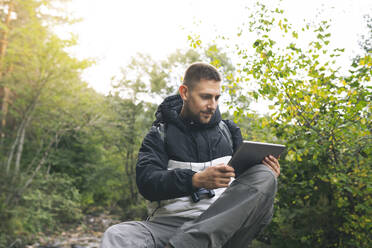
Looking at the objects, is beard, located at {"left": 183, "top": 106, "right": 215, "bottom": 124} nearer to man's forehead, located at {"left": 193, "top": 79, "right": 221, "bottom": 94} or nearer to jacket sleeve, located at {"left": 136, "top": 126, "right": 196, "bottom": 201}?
man's forehead, located at {"left": 193, "top": 79, "right": 221, "bottom": 94}

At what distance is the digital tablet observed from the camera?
1740mm

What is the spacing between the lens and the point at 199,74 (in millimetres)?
2398

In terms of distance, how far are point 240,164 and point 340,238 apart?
2288 mm

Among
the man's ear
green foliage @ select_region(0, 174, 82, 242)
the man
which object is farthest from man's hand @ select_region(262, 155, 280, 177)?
green foliage @ select_region(0, 174, 82, 242)

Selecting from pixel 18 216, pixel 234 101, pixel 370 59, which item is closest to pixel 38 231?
pixel 18 216

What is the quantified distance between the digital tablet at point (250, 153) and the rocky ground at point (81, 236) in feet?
20.2

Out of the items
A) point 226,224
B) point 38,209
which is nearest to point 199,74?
point 226,224

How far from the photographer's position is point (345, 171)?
2.95 metres

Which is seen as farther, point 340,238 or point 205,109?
point 340,238

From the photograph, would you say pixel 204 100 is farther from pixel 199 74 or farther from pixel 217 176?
pixel 217 176

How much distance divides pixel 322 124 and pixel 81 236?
7.37 metres

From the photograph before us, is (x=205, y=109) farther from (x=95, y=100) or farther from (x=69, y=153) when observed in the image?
(x=69, y=153)

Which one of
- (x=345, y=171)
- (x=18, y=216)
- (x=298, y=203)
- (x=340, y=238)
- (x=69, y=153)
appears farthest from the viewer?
(x=69, y=153)

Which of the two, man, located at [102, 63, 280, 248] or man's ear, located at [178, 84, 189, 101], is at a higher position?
man's ear, located at [178, 84, 189, 101]
